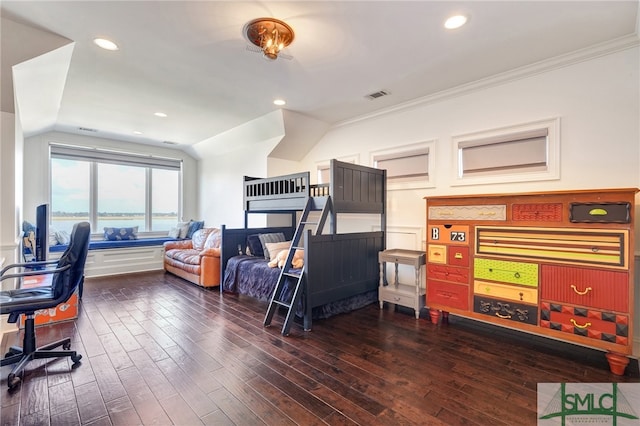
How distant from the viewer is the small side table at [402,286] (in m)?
3.48

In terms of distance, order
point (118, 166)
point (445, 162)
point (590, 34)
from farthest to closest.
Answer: point (118, 166) < point (445, 162) < point (590, 34)

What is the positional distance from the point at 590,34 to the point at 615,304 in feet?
7.53

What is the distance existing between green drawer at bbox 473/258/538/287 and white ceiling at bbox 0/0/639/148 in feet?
6.75

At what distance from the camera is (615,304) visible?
2277mm

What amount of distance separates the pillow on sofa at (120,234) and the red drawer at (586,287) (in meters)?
7.08

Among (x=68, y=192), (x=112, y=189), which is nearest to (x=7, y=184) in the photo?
(x=68, y=192)

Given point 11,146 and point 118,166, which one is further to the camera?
point 118,166

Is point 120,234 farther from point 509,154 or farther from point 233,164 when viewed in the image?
point 509,154

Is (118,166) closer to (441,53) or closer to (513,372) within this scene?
(441,53)

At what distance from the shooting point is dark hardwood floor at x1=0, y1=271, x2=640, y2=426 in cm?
176

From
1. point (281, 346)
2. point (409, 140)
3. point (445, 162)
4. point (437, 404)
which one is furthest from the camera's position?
point (409, 140)

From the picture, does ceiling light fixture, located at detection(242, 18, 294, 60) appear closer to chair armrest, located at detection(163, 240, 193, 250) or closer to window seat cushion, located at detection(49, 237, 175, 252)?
chair armrest, located at detection(163, 240, 193, 250)

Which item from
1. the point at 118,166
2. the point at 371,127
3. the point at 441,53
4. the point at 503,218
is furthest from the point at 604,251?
the point at 118,166

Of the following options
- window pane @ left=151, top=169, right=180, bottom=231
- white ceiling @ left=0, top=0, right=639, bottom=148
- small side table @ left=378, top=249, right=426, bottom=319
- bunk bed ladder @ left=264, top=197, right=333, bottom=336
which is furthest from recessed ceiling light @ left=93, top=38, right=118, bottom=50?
window pane @ left=151, top=169, right=180, bottom=231
